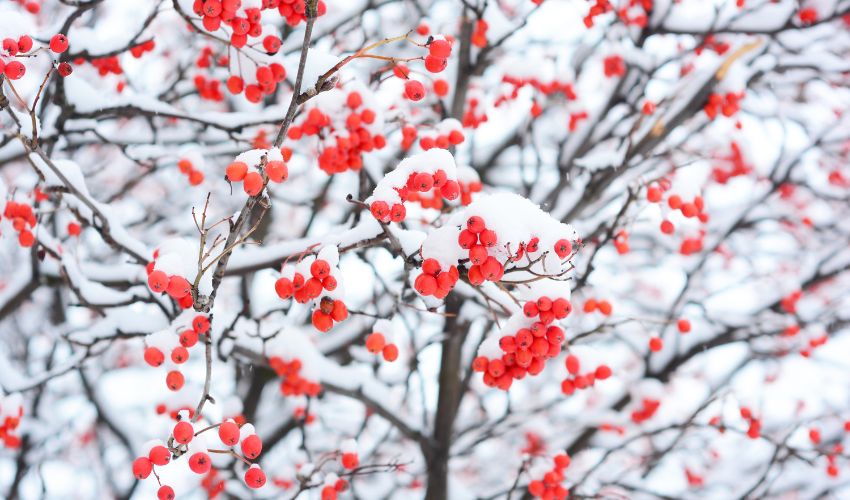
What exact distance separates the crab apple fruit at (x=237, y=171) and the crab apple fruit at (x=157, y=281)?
0.50m

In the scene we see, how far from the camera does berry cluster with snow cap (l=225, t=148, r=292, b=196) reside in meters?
2.08

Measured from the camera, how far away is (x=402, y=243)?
8.53 feet

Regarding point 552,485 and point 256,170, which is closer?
point 256,170

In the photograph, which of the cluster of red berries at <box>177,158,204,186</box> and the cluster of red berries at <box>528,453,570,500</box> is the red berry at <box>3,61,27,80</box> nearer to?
the cluster of red berries at <box>177,158,204,186</box>

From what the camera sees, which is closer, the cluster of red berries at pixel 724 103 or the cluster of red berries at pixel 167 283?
the cluster of red berries at pixel 167 283

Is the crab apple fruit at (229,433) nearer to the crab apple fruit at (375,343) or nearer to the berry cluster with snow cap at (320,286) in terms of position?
the berry cluster with snow cap at (320,286)

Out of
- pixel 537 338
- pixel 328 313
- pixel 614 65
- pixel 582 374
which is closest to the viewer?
pixel 328 313

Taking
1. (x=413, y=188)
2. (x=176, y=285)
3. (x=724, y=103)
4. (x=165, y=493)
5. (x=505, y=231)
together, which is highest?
(x=724, y=103)

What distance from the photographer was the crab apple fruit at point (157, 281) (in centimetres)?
229

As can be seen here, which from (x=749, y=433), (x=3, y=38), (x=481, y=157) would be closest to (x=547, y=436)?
(x=749, y=433)

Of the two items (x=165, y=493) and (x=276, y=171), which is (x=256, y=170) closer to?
(x=276, y=171)

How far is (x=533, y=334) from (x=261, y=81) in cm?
198

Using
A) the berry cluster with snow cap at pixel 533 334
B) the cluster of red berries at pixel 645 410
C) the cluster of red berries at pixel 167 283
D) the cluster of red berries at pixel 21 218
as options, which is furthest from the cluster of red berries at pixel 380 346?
the cluster of red berries at pixel 645 410

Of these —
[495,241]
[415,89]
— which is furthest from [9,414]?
[495,241]
